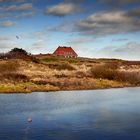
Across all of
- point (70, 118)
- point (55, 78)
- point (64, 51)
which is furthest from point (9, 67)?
point (64, 51)

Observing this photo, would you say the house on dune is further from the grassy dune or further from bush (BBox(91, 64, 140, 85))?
bush (BBox(91, 64, 140, 85))

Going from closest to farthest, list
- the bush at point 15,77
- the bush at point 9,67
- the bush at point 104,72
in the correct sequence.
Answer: the bush at point 15,77 → the bush at point 104,72 → the bush at point 9,67

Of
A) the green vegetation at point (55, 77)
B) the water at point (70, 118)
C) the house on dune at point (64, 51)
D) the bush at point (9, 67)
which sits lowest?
the water at point (70, 118)

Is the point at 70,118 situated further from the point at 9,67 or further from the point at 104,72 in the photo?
the point at 9,67

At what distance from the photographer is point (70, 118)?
40281 mm

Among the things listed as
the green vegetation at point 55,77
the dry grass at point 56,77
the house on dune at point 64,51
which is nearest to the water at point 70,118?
the green vegetation at point 55,77

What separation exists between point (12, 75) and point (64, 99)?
1252 inches

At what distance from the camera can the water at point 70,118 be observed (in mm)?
32309

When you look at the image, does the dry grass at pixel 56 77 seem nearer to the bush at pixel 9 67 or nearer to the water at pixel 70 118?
the bush at pixel 9 67

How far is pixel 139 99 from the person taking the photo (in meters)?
57.2

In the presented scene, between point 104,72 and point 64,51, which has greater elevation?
point 64,51

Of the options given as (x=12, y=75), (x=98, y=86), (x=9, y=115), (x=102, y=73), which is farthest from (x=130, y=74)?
(x=9, y=115)

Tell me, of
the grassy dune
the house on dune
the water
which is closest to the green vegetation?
the grassy dune

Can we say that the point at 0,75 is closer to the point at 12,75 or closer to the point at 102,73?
the point at 12,75
